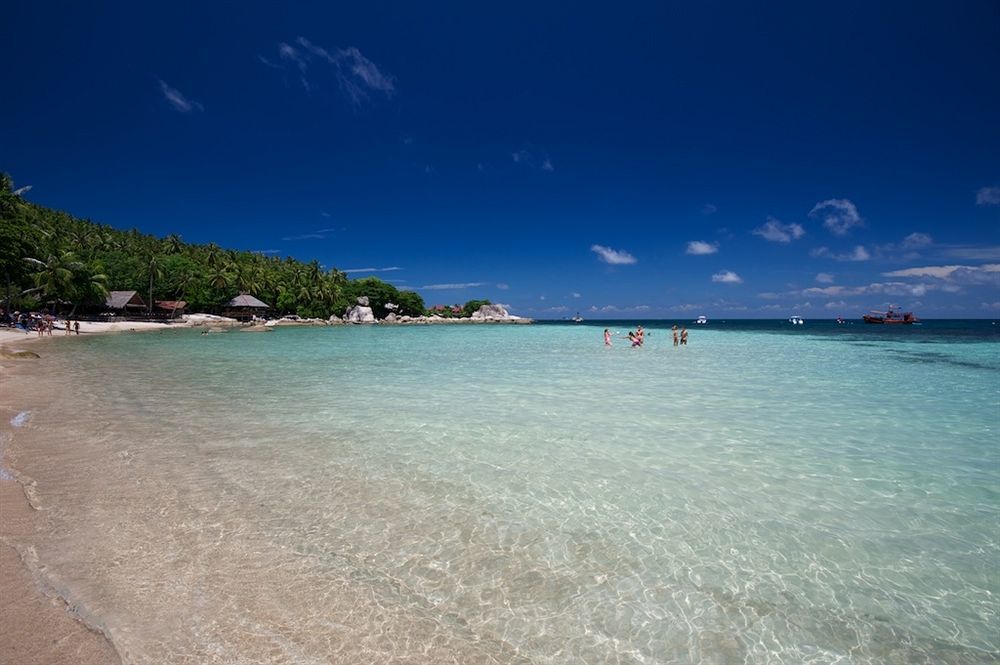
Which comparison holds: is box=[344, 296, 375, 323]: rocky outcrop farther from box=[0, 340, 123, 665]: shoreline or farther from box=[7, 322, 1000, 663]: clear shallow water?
box=[0, 340, 123, 665]: shoreline

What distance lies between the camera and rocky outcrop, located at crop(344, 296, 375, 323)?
108 metres

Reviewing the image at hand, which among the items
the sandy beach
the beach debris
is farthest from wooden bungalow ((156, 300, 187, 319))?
the sandy beach

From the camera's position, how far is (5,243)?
35.6 metres

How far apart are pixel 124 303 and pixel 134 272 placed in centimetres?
984

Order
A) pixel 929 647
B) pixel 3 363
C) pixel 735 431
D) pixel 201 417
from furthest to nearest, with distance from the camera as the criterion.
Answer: pixel 3 363 < pixel 201 417 < pixel 735 431 < pixel 929 647

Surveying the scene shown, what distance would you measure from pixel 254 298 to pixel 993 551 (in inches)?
3751

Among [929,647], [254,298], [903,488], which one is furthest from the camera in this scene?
[254,298]

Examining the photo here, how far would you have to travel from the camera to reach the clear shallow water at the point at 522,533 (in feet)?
11.8

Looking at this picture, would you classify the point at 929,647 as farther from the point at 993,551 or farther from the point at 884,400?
the point at 884,400

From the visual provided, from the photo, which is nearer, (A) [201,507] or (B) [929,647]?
(B) [929,647]

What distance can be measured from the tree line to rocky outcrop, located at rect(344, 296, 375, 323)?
2115mm

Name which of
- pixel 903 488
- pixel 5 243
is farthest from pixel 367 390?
pixel 5 243

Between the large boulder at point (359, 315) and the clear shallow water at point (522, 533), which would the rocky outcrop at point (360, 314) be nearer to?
the large boulder at point (359, 315)

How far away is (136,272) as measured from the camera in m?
73.6
